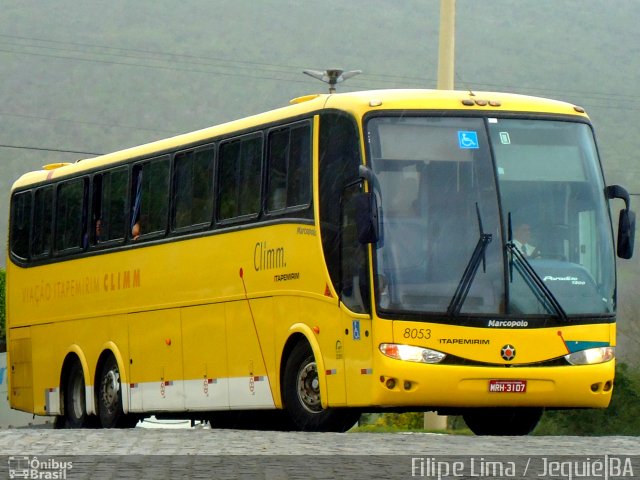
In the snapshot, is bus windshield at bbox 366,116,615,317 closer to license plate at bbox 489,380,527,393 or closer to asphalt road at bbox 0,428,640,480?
license plate at bbox 489,380,527,393

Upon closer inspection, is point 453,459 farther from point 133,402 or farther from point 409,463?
point 133,402

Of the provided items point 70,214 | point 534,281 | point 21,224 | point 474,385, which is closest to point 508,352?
point 474,385

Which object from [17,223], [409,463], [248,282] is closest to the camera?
[409,463]

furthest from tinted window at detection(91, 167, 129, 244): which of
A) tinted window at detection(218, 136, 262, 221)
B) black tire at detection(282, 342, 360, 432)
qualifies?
black tire at detection(282, 342, 360, 432)

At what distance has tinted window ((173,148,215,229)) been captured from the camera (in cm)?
1983

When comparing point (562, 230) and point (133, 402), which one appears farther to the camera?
point (133, 402)

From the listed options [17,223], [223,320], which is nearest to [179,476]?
[223,320]

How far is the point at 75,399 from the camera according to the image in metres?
23.6

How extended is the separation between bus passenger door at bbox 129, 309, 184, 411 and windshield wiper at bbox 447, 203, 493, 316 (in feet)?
16.8

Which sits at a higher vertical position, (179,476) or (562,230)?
(562,230)

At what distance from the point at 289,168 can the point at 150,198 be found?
3831 mm

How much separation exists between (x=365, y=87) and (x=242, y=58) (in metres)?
7.22

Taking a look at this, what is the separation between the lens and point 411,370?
1614 centimetres

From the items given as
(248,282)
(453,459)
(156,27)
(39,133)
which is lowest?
(453,459)
